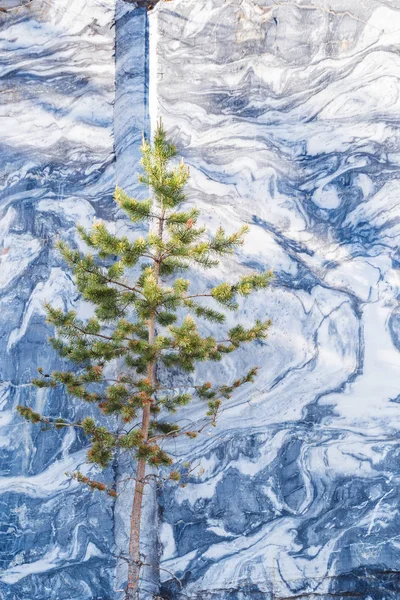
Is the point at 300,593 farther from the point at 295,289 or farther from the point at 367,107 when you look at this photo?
the point at 367,107

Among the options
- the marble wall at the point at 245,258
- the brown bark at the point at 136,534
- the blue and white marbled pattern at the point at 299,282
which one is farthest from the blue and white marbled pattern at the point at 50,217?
the brown bark at the point at 136,534

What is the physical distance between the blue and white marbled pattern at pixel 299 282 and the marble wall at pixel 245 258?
0.01 metres

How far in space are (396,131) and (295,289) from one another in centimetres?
140

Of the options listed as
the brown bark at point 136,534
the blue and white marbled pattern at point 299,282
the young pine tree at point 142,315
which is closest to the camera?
the young pine tree at point 142,315

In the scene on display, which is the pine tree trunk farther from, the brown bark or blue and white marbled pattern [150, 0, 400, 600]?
blue and white marbled pattern [150, 0, 400, 600]

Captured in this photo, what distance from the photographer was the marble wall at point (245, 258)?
16.4ft

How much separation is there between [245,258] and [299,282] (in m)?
0.43

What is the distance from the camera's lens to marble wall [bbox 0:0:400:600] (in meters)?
5.00

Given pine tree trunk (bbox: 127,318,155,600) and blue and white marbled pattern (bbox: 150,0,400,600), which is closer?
pine tree trunk (bbox: 127,318,155,600)

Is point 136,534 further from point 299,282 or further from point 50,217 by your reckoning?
point 50,217

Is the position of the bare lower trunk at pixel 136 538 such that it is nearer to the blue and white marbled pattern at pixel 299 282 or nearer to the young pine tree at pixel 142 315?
the young pine tree at pixel 142 315

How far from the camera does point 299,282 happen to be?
5453mm

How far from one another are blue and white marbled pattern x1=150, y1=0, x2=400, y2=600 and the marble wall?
0.01 m

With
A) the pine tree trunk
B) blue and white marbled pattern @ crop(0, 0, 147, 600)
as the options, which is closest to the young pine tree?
the pine tree trunk
